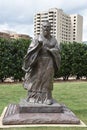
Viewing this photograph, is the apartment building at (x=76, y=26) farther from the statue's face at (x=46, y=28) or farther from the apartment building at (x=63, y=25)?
the statue's face at (x=46, y=28)

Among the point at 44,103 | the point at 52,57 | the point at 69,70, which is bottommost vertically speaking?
the point at 69,70

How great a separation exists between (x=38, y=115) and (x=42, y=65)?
1196 mm

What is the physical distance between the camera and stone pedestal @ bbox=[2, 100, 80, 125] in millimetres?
7637

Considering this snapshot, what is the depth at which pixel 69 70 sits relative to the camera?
2275 cm

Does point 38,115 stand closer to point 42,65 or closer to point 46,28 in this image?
point 42,65

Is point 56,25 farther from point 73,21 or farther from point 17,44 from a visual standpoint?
point 17,44

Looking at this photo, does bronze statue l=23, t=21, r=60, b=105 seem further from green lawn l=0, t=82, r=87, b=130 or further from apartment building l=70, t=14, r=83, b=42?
apartment building l=70, t=14, r=83, b=42

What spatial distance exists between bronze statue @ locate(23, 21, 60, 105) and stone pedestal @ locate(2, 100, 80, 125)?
0.23m

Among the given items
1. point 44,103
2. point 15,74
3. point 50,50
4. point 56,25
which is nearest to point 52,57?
point 50,50

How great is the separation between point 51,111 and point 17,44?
1365 centimetres

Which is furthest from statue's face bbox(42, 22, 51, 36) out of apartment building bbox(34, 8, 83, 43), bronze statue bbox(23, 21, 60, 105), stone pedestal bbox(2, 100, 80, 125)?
apartment building bbox(34, 8, 83, 43)

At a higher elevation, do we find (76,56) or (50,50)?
(50,50)

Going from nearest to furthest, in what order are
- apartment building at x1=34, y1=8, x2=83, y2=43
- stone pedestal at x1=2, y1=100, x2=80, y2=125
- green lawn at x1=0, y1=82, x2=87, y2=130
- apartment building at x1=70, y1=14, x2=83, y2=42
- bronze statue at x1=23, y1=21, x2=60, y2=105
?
1. stone pedestal at x1=2, y1=100, x2=80, y2=125
2. bronze statue at x1=23, y1=21, x2=60, y2=105
3. green lawn at x1=0, y1=82, x2=87, y2=130
4. apartment building at x1=34, y1=8, x2=83, y2=43
5. apartment building at x1=70, y1=14, x2=83, y2=42

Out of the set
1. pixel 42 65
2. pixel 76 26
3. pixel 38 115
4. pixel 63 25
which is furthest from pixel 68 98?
pixel 76 26
